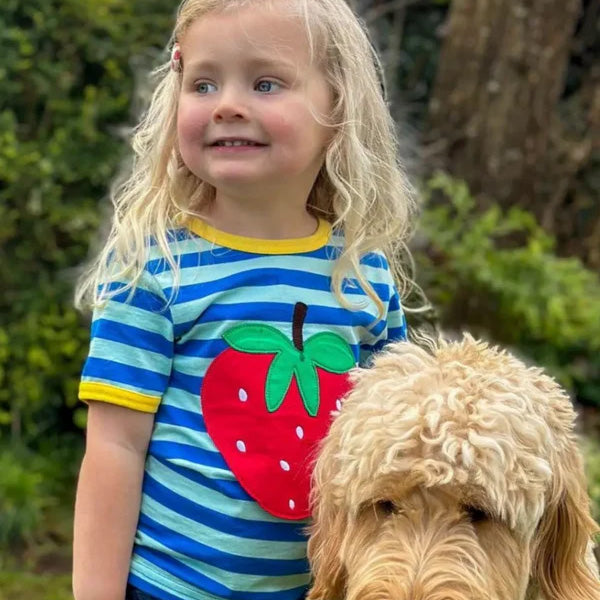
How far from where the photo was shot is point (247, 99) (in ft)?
7.86

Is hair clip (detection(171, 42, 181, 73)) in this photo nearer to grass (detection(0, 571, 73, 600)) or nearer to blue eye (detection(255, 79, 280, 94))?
blue eye (detection(255, 79, 280, 94))

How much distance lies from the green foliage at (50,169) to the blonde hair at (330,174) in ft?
10.1

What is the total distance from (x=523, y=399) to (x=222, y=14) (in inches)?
41.7

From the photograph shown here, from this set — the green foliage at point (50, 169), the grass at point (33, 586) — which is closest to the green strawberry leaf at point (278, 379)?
the grass at point (33, 586)

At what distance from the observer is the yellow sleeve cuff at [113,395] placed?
7.87 ft

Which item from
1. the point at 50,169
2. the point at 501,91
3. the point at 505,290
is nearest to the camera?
the point at 50,169

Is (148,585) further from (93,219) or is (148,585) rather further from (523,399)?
(93,219)

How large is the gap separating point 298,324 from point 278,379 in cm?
14

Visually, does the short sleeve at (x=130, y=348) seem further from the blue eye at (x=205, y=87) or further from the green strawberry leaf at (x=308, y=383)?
the blue eye at (x=205, y=87)

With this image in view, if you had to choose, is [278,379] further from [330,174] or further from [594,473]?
[594,473]

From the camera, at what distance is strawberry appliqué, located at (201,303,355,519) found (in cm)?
246

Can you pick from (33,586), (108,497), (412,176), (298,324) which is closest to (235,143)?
(298,324)

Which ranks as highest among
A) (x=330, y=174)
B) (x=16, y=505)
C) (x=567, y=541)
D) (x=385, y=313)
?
(x=330, y=174)

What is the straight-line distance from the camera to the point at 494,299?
21.7 feet
